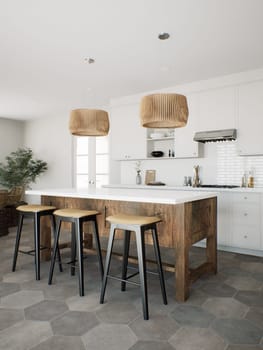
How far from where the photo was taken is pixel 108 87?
5.15 m

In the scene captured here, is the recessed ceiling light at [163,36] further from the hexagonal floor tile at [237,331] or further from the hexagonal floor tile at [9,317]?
the hexagonal floor tile at [9,317]

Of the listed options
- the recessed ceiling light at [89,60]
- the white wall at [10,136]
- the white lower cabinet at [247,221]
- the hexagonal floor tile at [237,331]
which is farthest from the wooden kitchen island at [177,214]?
the white wall at [10,136]

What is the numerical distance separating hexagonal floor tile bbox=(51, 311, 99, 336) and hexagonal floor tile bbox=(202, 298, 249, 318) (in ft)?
3.23

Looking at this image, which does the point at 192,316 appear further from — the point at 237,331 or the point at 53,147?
the point at 53,147

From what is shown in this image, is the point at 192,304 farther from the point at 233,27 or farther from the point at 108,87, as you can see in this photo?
the point at 108,87

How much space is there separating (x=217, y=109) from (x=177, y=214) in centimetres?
273

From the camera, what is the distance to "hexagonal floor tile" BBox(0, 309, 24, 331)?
2.19 metres

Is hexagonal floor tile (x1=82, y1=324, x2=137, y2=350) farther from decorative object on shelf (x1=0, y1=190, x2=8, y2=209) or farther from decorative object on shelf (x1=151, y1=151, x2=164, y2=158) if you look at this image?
decorative object on shelf (x1=0, y1=190, x2=8, y2=209)

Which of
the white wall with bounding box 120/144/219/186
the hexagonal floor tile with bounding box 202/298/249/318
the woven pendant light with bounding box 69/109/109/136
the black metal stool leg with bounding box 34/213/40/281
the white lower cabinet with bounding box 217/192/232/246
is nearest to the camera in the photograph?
the hexagonal floor tile with bounding box 202/298/249/318

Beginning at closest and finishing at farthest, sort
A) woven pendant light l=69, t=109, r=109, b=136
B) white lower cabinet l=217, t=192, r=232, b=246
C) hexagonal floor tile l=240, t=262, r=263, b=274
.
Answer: hexagonal floor tile l=240, t=262, r=263, b=274 → woven pendant light l=69, t=109, r=109, b=136 → white lower cabinet l=217, t=192, r=232, b=246

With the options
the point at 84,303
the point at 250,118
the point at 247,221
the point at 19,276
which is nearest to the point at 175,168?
the point at 250,118

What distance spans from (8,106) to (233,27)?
5137mm

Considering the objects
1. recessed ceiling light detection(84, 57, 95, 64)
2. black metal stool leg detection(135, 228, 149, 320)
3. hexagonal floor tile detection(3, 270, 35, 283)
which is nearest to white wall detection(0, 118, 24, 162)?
recessed ceiling light detection(84, 57, 95, 64)

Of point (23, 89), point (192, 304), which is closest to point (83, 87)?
point (23, 89)
